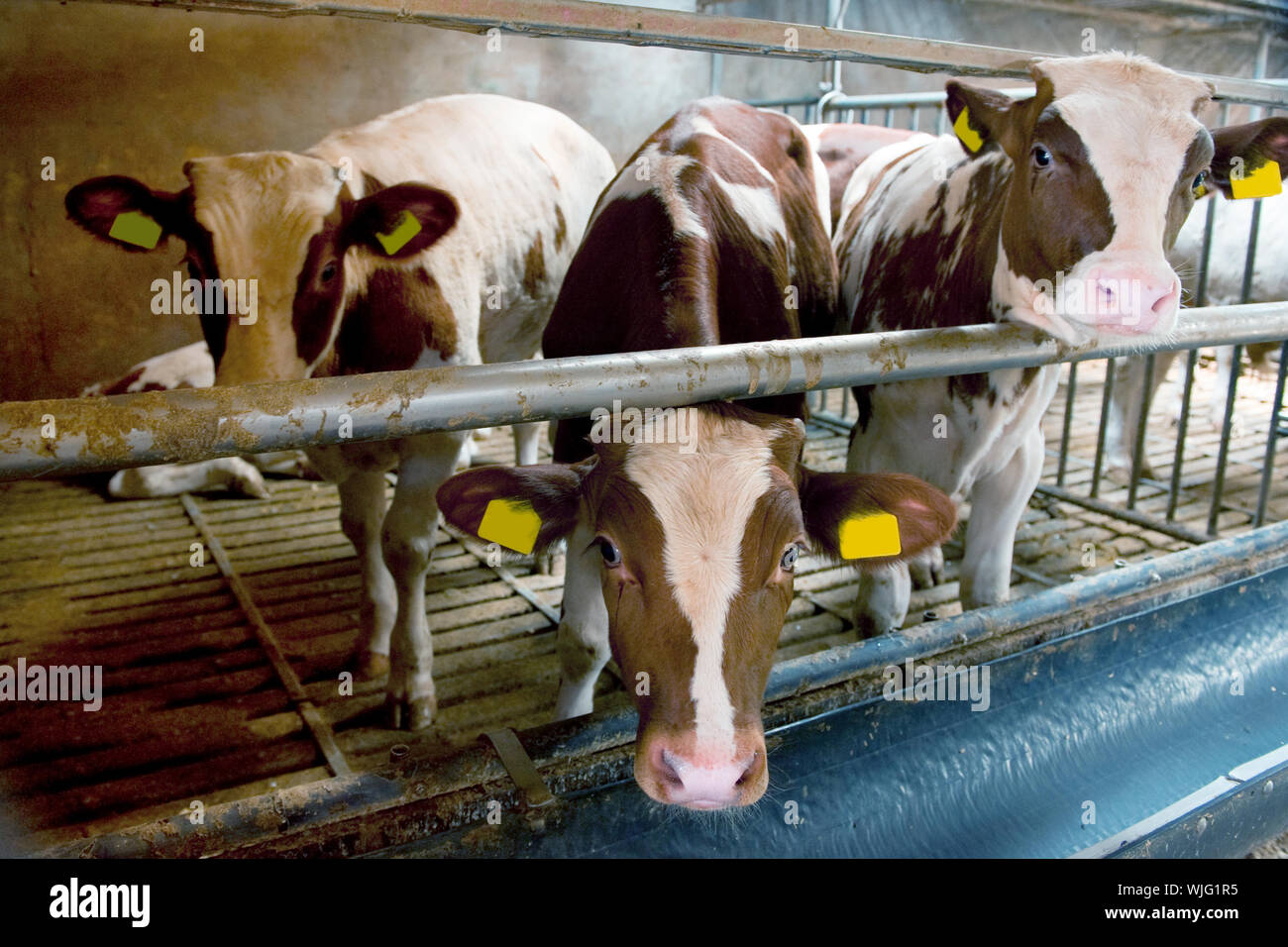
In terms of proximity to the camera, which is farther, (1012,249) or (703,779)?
(1012,249)

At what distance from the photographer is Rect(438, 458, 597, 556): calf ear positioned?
164cm

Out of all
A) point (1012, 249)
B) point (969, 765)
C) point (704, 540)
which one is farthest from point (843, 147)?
point (704, 540)

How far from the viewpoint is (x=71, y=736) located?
8.73 ft

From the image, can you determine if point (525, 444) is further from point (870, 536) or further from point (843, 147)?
point (870, 536)

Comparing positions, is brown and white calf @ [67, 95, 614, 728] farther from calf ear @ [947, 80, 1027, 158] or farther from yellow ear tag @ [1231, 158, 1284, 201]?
yellow ear tag @ [1231, 158, 1284, 201]

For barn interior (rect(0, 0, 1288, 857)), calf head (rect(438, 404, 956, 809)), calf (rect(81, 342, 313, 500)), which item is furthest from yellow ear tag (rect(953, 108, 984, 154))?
calf (rect(81, 342, 313, 500))

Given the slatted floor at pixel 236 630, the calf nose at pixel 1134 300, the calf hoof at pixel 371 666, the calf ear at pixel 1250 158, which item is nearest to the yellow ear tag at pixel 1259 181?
the calf ear at pixel 1250 158

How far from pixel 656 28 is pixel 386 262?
113 centimetres

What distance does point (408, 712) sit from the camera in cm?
279

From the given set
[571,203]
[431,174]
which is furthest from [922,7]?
[431,174]

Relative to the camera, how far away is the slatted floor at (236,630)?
254 centimetres

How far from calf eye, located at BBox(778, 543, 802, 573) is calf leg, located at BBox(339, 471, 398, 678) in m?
1.79
